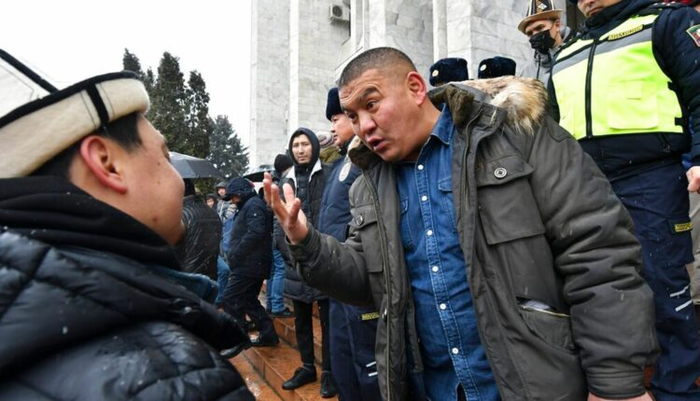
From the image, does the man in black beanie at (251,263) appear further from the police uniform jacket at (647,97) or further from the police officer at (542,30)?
the police uniform jacket at (647,97)

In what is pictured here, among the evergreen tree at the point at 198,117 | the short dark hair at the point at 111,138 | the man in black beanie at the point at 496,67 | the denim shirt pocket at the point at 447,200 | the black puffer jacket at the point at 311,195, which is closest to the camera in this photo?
the short dark hair at the point at 111,138

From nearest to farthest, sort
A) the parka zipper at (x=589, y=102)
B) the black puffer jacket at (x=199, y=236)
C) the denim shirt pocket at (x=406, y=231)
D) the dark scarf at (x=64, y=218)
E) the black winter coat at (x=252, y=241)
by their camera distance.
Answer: the dark scarf at (x=64, y=218)
the denim shirt pocket at (x=406, y=231)
the parka zipper at (x=589, y=102)
the black puffer jacket at (x=199, y=236)
the black winter coat at (x=252, y=241)

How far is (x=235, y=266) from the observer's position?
200 inches

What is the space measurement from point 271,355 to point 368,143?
3849mm

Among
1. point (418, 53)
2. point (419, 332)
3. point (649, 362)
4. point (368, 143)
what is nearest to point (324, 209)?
point (368, 143)

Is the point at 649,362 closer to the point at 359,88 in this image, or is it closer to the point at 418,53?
the point at 359,88

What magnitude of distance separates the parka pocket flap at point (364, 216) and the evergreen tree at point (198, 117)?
941 inches

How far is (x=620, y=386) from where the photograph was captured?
49.6 inches

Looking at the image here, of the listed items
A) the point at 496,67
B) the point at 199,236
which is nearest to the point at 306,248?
the point at 496,67

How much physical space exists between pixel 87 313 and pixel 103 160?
36 cm

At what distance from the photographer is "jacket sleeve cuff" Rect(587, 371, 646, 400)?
1260 mm

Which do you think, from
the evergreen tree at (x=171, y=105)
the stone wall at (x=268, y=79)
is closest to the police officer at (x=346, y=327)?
the stone wall at (x=268, y=79)

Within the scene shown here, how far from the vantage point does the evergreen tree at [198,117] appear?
24.9 meters

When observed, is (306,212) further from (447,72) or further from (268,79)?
(268,79)
